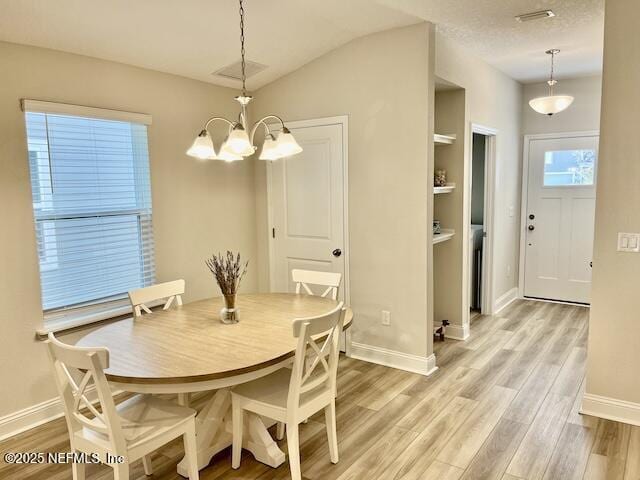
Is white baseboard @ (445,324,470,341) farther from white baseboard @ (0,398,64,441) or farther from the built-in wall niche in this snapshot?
white baseboard @ (0,398,64,441)

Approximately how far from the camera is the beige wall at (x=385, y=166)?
3.54m

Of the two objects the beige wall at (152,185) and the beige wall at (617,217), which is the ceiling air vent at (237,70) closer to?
the beige wall at (152,185)

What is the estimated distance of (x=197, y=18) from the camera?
307cm

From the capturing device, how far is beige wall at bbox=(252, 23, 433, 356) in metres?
3.54

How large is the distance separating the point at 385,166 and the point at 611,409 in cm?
227

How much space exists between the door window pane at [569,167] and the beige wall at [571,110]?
0.92 ft

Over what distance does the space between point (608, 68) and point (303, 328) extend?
94.0 inches

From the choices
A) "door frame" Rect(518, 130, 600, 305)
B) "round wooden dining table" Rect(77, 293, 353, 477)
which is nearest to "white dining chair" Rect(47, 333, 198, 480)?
"round wooden dining table" Rect(77, 293, 353, 477)

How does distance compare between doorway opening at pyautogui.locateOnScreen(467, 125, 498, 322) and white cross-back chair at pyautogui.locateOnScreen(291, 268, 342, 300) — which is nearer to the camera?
white cross-back chair at pyautogui.locateOnScreen(291, 268, 342, 300)

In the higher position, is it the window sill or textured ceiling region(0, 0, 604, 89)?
textured ceiling region(0, 0, 604, 89)

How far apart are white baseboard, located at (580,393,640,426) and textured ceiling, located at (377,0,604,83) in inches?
102

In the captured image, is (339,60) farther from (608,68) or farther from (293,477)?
(293,477)

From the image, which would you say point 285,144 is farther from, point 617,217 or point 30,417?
point 30,417

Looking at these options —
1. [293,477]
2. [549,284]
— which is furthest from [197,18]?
[549,284]
